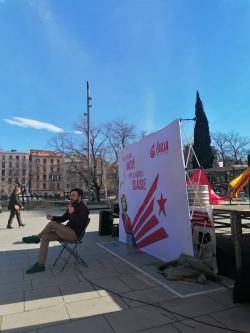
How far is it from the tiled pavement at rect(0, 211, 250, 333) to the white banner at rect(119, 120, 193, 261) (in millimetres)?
941

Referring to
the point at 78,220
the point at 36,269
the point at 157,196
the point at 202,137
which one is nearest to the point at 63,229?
the point at 78,220

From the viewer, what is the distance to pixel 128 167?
8508 mm

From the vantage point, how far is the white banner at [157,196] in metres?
5.88

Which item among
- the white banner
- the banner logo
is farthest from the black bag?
the banner logo

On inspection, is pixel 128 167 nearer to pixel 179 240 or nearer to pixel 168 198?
pixel 168 198

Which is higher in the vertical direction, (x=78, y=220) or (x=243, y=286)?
(x=78, y=220)

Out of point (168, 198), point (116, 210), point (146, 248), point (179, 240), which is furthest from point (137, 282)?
point (116, 210)

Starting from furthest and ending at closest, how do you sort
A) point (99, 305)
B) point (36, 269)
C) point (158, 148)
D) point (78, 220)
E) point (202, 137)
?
point (202, 137) → point (158, 148) → point (78, 220) → point (36, 269) → point (99, 305)

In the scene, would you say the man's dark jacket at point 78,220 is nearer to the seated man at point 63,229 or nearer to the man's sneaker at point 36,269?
the seated man at point 63,229

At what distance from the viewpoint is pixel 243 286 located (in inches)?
165

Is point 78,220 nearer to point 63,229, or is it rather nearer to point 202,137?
point 63,229

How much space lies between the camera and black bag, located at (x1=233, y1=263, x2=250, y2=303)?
4148mm

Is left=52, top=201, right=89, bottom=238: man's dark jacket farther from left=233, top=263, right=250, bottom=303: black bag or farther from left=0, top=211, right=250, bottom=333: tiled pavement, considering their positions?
left=233, top=263, right=250, bottom=303: black bag

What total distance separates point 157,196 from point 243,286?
285 centimetres
